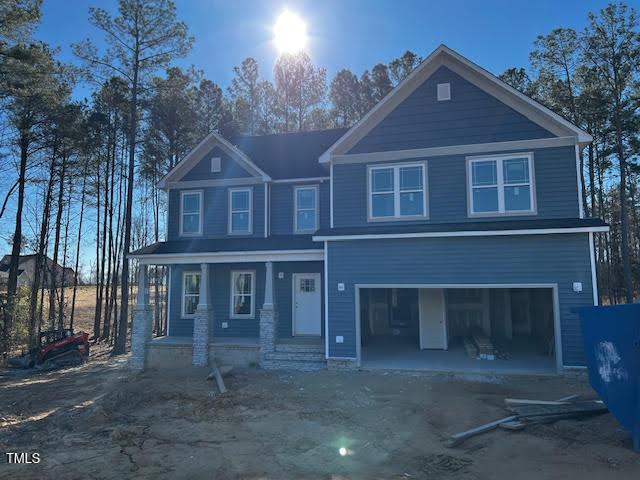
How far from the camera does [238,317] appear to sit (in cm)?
1462

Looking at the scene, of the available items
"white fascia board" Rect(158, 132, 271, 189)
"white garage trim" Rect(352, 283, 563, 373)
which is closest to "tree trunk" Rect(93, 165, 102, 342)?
"white fascia board" Rect(158, 132, 271, 189)

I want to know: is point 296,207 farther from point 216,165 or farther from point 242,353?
point 242,353

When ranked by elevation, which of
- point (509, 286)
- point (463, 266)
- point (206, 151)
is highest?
point (206, 151)

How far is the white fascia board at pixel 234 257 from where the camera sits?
41.4 ft

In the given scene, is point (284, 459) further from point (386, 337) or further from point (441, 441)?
point (386, 337)

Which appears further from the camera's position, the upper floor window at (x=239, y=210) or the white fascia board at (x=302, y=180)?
the upper floor window at (x=239, y=210)

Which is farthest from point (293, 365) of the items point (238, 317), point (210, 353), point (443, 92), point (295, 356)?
point (443, 92)

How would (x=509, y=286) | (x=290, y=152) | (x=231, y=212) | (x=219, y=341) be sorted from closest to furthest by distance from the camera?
(x=509, y=286) < (x=219, y=341) < (x=231, y=212) < (x=290, y=152)

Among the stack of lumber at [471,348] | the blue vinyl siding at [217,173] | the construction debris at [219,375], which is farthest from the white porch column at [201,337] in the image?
the stack of lumber at [471,348]

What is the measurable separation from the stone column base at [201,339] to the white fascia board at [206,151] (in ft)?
17.2

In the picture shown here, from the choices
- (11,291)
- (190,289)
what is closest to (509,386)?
(190,289)

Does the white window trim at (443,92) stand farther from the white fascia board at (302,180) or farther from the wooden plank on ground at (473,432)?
the wooden plank on ground at (473,432)

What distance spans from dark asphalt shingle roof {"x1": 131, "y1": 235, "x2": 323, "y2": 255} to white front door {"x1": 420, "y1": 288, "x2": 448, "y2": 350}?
13.2 ft

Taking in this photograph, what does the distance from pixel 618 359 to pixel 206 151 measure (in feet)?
45.2
